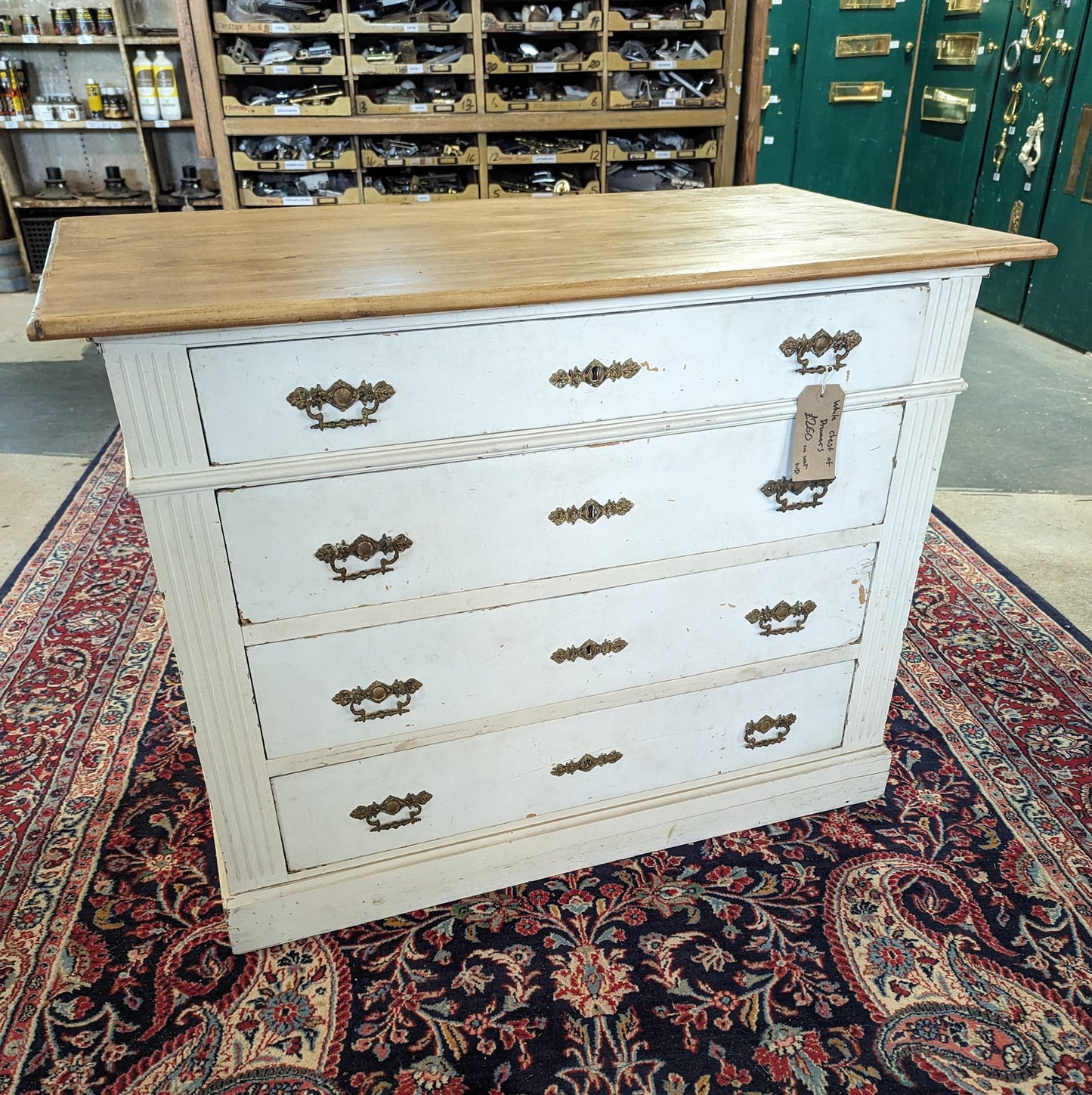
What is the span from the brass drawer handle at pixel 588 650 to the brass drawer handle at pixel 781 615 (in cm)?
27

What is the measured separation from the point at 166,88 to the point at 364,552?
19.2 ft

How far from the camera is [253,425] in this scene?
1325 millimetres

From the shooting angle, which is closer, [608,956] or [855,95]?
[608,956]

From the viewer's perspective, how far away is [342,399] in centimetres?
134

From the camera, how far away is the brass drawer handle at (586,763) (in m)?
1.78

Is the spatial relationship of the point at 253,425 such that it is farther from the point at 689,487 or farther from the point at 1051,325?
the point at 1051,325

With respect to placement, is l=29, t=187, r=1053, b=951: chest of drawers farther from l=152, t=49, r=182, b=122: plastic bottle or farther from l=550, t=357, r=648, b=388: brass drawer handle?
l=152, t=49, r=182, b=122: plastic bottle

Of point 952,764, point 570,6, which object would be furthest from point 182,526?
point 570,6

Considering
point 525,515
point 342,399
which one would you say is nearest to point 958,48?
A: point 525,515

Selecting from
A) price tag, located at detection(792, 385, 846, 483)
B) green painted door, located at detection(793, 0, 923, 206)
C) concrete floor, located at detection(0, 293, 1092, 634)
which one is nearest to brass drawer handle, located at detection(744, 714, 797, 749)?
price tag, located at detection(792, 385, 846, 483)

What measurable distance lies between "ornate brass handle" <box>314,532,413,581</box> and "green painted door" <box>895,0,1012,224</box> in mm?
5753

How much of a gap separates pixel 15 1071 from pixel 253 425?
1.10m

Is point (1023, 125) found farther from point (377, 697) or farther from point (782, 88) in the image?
point (377, 697)

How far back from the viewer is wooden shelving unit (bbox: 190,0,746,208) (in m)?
4.41
